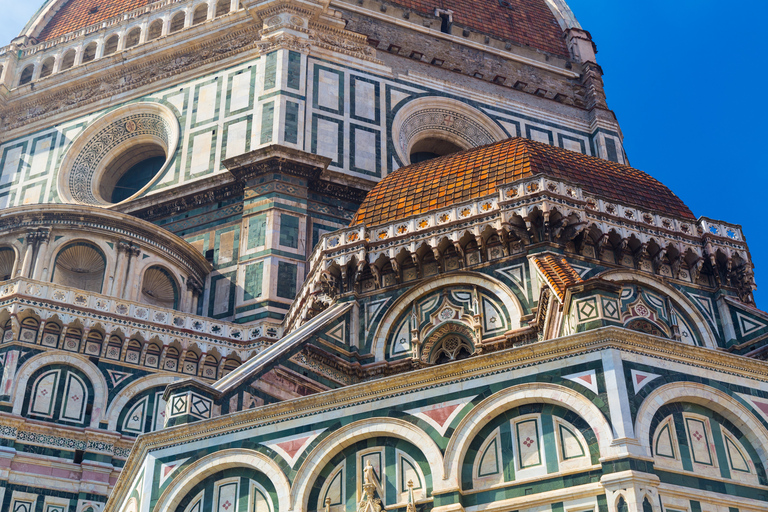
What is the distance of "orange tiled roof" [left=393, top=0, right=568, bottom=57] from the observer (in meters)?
37.4

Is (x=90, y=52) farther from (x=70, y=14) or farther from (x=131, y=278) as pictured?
(x=131, y=278)

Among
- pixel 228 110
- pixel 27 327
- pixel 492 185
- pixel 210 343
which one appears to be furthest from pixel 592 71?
pixel 27 327

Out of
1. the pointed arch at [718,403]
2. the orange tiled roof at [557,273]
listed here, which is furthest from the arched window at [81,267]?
the pointed arch at [718,403]

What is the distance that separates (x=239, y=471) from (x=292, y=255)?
11492 millimetres

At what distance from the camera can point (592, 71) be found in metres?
37.6

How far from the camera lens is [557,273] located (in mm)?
18828

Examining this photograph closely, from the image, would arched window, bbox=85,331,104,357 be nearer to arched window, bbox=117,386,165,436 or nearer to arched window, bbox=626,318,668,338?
arched window, bbox=117,386,165,436

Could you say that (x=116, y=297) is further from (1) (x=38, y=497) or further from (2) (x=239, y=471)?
(2) (x=239, y=471)

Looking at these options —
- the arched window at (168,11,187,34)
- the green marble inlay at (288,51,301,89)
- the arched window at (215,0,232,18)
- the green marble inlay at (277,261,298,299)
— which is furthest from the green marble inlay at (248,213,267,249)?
the arched window at (168,11,187,34)

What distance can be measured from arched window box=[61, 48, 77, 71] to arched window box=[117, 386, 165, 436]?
17.4 m

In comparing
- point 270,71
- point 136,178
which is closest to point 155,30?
point 136,178

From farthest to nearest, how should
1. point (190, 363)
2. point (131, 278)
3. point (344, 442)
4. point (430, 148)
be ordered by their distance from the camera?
1. point (430, 148)
2. point (131, 278)
3. point (190, 363)
4. point (344, 442)

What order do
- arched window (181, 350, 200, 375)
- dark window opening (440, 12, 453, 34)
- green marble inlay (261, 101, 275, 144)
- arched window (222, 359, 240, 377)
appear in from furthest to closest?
dark window opening (440, 12, 453, 34)
green marble inlay (261, 101, 275, 144)
arched window (222, 359, 240, 377)
arched window (181, 350, 200, 375)

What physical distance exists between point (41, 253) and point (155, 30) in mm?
12770
